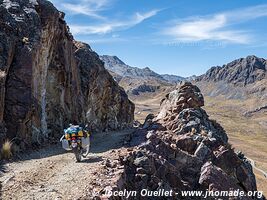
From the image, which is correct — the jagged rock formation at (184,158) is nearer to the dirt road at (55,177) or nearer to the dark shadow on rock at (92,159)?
the dirt road at (55,177)

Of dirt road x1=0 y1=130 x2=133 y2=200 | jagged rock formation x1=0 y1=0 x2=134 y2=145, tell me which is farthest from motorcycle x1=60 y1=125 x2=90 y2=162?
jagged rock formation x1=0 y1=0 x2=134 y2=145

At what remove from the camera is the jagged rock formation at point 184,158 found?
69.7 ft

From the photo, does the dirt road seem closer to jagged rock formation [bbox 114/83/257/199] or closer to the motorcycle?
the motorcycle

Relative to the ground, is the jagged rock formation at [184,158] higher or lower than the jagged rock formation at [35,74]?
lower

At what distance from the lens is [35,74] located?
29.1m

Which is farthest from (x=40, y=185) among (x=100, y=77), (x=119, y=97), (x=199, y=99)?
(x=119, y=97)

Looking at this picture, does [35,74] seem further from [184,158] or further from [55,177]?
[55,177]

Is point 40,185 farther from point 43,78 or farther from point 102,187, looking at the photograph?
point 43,78

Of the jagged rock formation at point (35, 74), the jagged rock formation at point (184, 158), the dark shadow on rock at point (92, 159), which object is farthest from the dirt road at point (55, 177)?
the jagged rock formation at point (35, 74)

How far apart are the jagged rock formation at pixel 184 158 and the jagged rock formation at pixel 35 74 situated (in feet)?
23.1

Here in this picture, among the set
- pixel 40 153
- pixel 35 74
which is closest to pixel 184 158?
pixel 40 153

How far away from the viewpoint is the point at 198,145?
92.8 ft

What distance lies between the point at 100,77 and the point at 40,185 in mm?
38973

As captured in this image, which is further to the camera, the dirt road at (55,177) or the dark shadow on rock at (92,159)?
the dark shadow on rock at (92,159)
